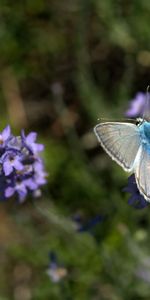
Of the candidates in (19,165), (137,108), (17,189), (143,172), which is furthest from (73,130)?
(143,172)

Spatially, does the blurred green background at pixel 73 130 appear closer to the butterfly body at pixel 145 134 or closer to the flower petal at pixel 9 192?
the flower petal at pixel 9 192

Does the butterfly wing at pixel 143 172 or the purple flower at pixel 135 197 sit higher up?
the butterfly wing at pixel 143 172

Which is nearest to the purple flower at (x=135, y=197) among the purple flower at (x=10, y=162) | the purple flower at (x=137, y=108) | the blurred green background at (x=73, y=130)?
the purple flower at (x=10, y=162)

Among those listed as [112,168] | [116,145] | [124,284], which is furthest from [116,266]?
[116,145]

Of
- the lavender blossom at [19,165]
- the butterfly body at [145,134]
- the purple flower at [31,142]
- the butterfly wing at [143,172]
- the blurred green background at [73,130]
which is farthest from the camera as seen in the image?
the blurred green background at [73,130]

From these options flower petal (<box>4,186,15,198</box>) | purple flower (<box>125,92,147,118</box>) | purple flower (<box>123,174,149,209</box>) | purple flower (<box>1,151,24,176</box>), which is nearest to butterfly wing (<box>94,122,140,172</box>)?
purple flower (<box>123,174,149,209</box>)

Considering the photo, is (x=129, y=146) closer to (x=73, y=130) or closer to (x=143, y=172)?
(x=143, y=172)

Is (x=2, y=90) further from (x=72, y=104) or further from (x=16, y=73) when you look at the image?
(x=72, y=104)
